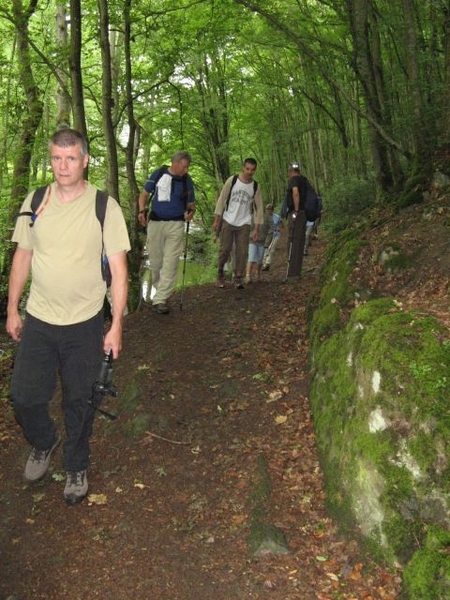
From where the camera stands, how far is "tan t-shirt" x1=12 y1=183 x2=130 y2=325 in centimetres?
369

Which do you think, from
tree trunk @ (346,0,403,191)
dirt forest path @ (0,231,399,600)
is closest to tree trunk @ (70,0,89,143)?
dirt forest path @ (0,231,399,600)

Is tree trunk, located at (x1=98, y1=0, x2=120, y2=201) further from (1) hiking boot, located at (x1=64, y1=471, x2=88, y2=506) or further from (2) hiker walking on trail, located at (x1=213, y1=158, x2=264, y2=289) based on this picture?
(1) hiking boot, located at (x1=64, y1=471, x2=88, y2=506)

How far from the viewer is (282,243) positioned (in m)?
21.1

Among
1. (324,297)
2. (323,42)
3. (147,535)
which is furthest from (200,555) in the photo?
(323,42)

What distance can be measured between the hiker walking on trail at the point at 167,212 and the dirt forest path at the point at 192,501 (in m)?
1.72

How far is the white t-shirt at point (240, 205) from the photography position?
8930 millimetres

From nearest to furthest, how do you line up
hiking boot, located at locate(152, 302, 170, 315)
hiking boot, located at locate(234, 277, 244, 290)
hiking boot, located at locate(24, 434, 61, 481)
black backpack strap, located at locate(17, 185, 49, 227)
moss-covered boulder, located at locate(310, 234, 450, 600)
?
moss-covered boulder, located at locate(310, 234, 450, 600), black backpack strap, located at locate(17, 185, 49, 227), hiking boot, located at locate(24, 434, 61, 481), hiking boot, located at locate(152, 302, 170, 315), hiking boot, located at locate(234, 277, 244, 290)

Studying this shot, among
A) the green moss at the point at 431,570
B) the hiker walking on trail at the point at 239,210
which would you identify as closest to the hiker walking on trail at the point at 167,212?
the hiker walking on trail at the point at 239,210

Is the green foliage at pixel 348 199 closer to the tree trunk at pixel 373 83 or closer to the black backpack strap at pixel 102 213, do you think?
the tree trunk at pixel 373 83

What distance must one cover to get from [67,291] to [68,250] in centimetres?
30

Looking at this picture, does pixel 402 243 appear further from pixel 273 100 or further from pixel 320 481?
pixel 273 100

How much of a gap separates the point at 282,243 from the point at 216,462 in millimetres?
17162

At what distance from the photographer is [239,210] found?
902 cm

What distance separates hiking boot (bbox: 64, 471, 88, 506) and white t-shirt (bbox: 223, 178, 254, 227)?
5.80 metres
